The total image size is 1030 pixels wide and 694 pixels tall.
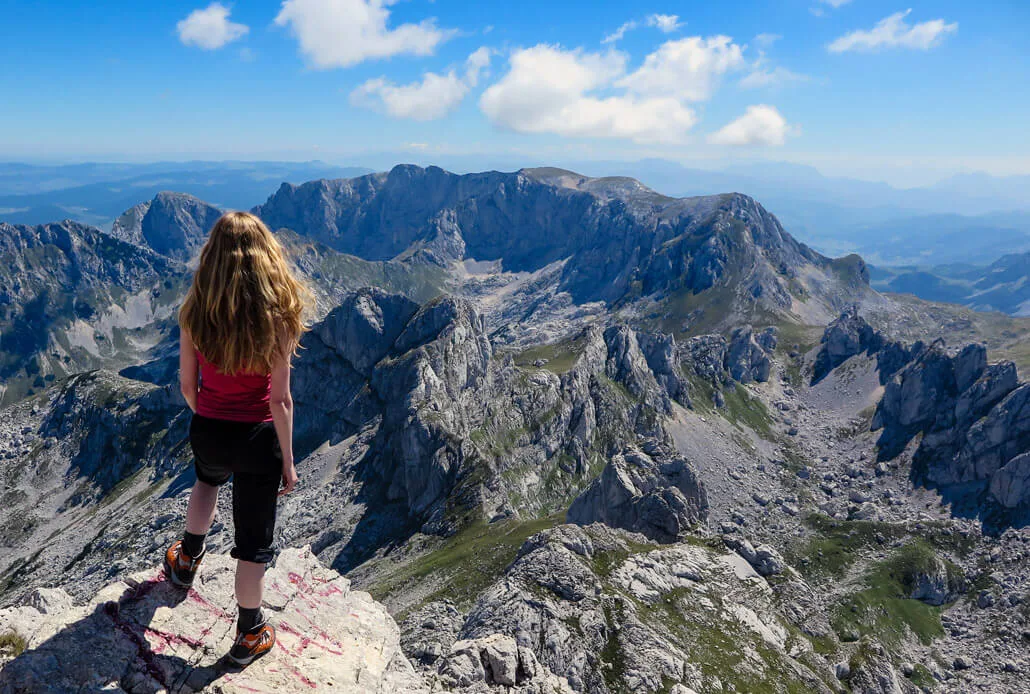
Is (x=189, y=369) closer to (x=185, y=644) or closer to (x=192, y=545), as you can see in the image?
(x=192, y=545)

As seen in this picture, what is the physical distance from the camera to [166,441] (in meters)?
187

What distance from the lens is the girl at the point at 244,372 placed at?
10125 millimetres

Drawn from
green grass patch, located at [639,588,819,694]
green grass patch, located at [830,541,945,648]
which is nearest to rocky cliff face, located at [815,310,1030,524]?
green grass patch, located at [830,541,945,648]

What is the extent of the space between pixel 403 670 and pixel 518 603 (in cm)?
2520

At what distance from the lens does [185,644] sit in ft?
42.0

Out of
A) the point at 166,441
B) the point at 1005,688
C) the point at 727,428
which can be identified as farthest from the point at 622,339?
the point at 166,441

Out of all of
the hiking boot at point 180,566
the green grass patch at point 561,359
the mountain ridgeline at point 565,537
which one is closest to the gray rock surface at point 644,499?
the mountain ridgeline at point 565,537

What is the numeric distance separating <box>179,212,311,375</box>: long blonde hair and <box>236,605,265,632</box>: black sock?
5583 millimetres

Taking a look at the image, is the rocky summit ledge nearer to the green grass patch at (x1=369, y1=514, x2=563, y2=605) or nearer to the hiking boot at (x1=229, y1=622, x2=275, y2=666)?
the hiking boot at (x1=229, y1=622, x2=275, y2=666)

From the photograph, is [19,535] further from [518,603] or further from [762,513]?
[762,513]

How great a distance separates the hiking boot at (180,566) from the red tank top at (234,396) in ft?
15.6

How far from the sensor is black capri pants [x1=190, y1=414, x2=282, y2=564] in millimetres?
10875

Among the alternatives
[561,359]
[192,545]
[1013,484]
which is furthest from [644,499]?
[1013,484]

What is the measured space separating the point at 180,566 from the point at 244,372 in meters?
6.44
